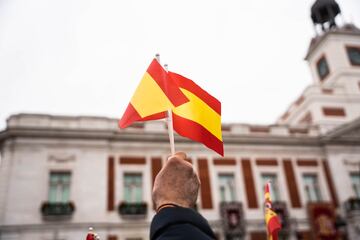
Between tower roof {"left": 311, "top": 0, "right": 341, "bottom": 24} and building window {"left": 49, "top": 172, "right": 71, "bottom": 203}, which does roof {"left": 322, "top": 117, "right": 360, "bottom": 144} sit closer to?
tower roof {"left": 311, "top": 0, "right": 341, "bottom": 24}

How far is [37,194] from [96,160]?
11.0 feet

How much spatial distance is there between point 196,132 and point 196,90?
2.40 feet

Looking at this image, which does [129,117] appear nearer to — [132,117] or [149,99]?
[132,117]

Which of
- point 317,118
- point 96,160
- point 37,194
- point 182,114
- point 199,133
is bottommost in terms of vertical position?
point 199,133

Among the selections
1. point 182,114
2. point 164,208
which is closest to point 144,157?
point 182,114

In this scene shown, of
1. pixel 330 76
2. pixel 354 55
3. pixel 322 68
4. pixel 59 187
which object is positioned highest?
pixel 354 55

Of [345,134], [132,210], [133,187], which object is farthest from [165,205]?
[345,134]

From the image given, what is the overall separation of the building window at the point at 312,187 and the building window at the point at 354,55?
1127cm

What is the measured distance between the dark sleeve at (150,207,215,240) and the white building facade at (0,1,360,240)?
17.0 meters

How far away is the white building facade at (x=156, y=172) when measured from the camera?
1744 cm

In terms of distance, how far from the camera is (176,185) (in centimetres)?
174

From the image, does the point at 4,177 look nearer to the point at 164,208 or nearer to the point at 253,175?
the point at 253,175

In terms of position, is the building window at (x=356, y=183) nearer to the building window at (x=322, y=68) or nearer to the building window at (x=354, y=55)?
the building window at (x=322, y=68)

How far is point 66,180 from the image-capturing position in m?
18.3
